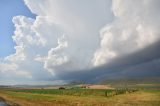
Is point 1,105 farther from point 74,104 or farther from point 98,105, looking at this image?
point 98,105

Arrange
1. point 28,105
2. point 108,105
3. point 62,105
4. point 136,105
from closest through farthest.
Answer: point 136,105, point 108,105, point 62,105, point 28,105

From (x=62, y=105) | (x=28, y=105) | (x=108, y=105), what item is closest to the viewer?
(x=108, y=105)

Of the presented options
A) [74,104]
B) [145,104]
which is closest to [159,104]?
[145,104]

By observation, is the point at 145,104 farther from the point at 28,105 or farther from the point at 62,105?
the point at 28,105

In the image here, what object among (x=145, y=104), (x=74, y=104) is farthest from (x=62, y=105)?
(x=145, y=104)

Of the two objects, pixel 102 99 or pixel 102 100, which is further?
pixel 102 99

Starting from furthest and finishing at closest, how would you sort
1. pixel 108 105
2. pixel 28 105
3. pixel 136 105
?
pixel 28 105 → pixel 108 105 → pixel 136 105

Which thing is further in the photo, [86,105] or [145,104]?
[86,105]

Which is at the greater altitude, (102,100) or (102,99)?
(102,99)

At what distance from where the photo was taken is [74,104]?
8775 cm

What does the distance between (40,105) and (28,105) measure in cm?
474

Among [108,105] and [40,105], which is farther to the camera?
[40,105]

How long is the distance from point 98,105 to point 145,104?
11771 mm

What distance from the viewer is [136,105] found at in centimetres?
7350
